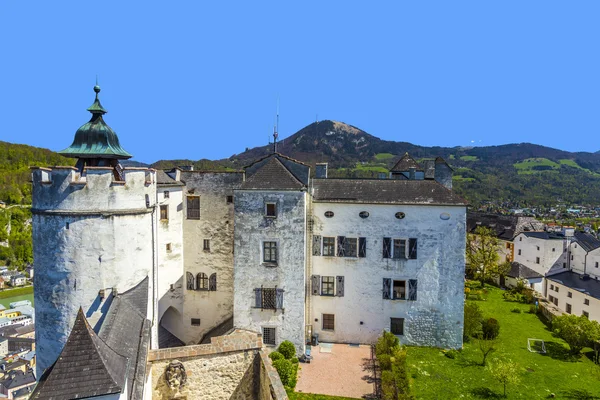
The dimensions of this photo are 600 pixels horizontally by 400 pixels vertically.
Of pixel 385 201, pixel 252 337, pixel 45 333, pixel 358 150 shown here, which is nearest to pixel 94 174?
pixel 45 333

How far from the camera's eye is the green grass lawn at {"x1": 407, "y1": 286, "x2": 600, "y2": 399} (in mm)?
20344

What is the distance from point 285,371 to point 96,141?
14466 millimetres

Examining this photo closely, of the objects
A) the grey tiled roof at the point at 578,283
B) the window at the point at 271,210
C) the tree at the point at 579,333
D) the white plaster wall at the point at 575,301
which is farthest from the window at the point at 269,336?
the grey tiled roof at the point at 578,283

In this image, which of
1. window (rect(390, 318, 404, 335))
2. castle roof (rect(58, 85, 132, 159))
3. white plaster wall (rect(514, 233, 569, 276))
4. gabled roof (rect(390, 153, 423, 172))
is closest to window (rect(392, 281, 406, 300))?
window (rect(390, 318, 404, 335))

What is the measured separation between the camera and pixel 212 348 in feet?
47.8

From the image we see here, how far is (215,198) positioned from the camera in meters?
26.0

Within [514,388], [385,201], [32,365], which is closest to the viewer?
[514,388]

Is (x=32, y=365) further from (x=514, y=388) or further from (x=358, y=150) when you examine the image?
(x=358, y=150)

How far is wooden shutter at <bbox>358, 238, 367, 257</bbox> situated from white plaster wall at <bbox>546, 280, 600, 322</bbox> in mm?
Result: 25251

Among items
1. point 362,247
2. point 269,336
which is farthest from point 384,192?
point 269,336

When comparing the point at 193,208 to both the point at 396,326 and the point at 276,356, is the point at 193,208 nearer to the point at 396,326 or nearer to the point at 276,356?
the point at 276,356

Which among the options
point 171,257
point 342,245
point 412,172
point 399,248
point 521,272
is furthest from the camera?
point 521,272

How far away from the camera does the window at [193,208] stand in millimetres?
26141

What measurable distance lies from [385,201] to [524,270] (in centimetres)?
3165
